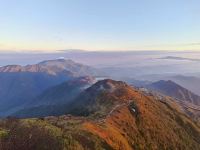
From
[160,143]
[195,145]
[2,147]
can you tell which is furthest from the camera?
[195,145]

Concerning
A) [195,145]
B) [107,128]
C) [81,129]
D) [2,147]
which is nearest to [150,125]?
[195,145]

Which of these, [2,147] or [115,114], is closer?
[2,147]

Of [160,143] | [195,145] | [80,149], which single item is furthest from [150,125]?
[80,149]

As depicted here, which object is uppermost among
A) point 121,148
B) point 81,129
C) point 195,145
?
point 81,129

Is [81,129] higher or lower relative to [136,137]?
higher

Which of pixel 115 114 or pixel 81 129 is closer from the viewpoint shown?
pixel 81 129

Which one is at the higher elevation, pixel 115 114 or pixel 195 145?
pixel 115 114

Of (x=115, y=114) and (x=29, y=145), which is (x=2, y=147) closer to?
(x=29, y=145)

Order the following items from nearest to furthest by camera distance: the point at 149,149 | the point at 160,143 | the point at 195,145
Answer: the point at 149,149, the point at 160,143, the point at 195,145

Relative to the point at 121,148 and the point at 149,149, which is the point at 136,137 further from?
the point at 121,148
